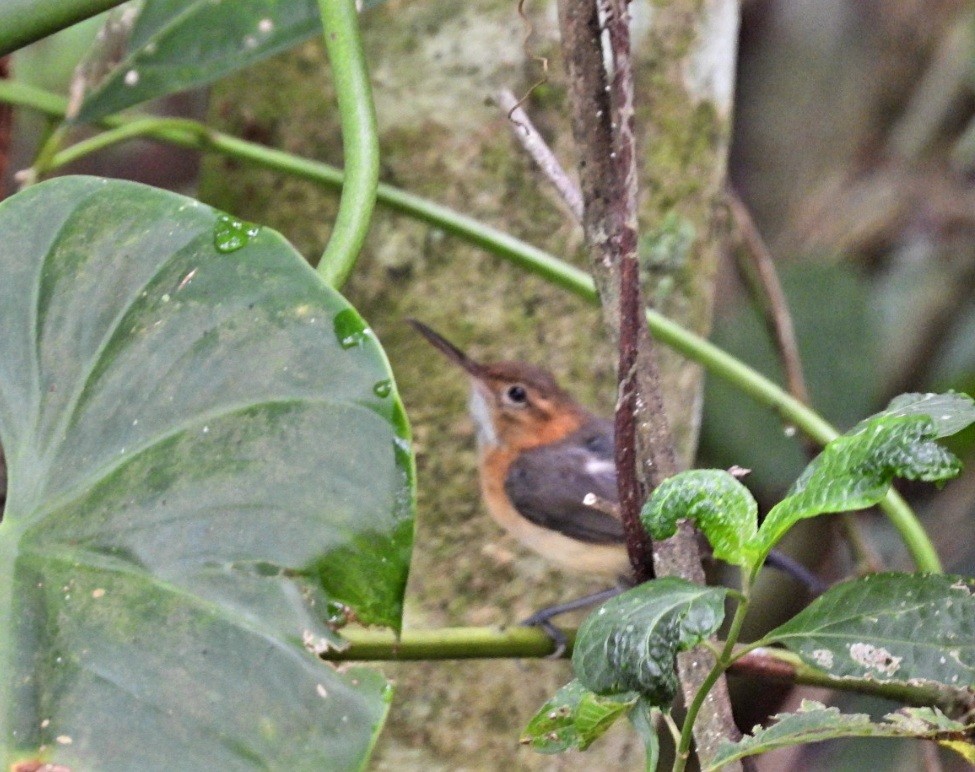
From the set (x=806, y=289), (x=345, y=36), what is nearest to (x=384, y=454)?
(x=345, y=36)

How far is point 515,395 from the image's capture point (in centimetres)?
260

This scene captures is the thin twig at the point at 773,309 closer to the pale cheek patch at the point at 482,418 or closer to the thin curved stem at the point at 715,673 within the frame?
the pale cheek patch at the point at 482,418

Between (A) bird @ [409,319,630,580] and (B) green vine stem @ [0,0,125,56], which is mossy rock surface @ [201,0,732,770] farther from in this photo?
(B) green vine stem @ [0,0,125,56]

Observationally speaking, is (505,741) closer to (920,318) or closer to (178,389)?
(178,389)

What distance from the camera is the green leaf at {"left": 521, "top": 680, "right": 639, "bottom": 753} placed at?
1148mm

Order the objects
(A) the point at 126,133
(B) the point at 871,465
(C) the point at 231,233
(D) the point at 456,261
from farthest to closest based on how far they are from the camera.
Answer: (D) the point at 456,261 < (A) the point at 126,133 < (C) the point at 231,233 < (B) the point at 871,465

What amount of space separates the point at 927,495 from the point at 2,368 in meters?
3.26

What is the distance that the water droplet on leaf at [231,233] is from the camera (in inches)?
49.8

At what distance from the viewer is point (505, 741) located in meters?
2.18

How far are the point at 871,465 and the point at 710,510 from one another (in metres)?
0.14

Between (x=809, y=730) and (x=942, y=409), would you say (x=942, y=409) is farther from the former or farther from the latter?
(x=809, y=730)

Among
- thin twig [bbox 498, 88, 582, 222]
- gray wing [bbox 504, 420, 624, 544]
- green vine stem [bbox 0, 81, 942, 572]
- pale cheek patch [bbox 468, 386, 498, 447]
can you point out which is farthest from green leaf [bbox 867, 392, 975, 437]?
gray wing [bbox 504, 420, 624, 544]

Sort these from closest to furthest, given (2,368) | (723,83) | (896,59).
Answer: (2,368) < (723,83) < (896,59)

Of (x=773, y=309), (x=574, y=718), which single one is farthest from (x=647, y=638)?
(x=773, y=309)
